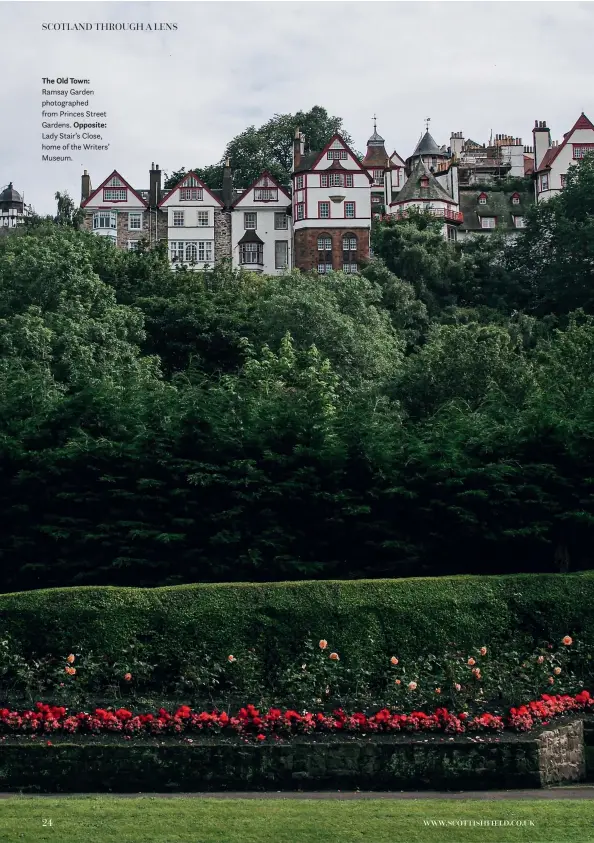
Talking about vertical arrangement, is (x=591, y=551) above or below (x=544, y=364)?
below

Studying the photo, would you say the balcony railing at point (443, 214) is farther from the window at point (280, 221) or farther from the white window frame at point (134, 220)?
the white window frame at point (134, 220)

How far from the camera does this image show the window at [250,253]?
11200 cm

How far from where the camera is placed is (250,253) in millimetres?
112125

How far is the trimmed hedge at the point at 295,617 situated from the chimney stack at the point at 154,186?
96.9 meters

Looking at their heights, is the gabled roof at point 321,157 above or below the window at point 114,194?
above

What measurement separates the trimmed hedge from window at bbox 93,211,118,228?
94.6 metres

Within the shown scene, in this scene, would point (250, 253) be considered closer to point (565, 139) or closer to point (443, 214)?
point (443, 214)

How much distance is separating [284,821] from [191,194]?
101 m

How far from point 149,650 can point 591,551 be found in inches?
515

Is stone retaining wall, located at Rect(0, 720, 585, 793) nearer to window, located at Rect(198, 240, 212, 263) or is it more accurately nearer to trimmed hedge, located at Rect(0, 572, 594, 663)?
trimmed hedge, located at Rect(0, 572, 594, 663)

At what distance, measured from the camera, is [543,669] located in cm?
2100

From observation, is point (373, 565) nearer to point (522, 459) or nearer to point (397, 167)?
point (522, 459)

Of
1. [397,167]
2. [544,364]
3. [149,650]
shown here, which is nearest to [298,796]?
[149,650]

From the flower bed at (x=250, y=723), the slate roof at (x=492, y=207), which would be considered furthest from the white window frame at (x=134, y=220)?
the flower bed at (x=250, y=723)
